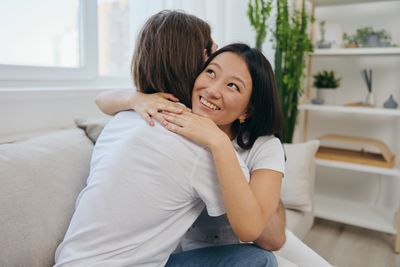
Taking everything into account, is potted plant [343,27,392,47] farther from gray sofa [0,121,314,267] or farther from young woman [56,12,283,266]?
gray sofa [0,121,314,267]

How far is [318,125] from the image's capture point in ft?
9.01

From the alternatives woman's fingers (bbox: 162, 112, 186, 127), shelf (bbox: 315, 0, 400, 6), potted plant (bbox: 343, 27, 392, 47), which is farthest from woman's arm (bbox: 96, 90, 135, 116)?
shelf (bbox: 315, 0, 400, 6)

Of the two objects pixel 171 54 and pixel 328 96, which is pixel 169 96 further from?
pixel 328 96

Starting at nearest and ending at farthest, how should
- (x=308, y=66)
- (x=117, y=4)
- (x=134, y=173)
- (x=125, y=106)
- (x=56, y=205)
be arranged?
(x=134, y=173) < (x=56, y=205) < (x=125, y=106) < (x=117, y=4) < (x=308, y=66)

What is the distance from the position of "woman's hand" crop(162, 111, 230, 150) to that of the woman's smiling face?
12 cm

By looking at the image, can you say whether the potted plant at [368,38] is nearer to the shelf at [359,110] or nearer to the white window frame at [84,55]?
the shelf at [359,110]

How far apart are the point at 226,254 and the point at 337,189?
2.03 m

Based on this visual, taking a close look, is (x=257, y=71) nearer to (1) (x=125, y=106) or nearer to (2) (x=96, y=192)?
(1) (x=125, y=106)

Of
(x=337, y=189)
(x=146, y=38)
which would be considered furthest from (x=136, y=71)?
(x=337, y=189)

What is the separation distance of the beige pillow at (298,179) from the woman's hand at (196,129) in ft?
3.40

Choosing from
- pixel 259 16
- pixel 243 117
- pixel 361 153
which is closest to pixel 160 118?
pixel 243 117

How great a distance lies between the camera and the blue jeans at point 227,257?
3.01 feet

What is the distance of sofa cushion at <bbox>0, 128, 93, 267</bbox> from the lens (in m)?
0.79

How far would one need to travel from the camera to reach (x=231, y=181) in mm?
725
